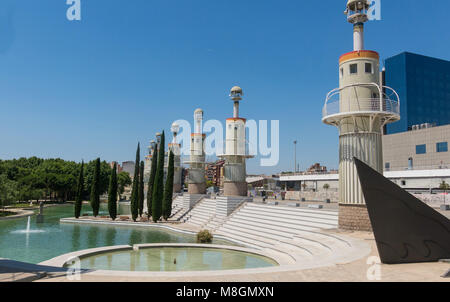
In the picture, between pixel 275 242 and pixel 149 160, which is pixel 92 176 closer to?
pixel 149 160

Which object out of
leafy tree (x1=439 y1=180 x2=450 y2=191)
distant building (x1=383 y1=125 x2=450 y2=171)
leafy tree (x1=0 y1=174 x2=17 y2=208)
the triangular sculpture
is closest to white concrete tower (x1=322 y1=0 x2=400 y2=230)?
the triangular sculpture

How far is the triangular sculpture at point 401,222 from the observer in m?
9.34

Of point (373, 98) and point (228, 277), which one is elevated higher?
point (373, 98)

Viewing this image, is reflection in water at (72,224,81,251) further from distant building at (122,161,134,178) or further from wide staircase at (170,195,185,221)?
distant building at (122,161,134,178)

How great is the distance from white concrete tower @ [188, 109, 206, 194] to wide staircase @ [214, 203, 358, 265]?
13721mm

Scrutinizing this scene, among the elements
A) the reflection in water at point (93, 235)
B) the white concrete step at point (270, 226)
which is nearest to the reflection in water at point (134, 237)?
the reflection in water at point (93, 235)

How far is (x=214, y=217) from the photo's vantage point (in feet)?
105

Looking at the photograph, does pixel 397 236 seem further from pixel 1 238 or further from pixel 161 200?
pixel 161 200

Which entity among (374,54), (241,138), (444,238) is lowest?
(444,238)

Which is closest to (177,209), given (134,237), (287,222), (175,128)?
(175,128)

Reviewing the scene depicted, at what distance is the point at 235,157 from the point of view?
33406 millimetres

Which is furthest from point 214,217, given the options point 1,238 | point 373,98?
point 373,98

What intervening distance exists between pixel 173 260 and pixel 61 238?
13113mm
